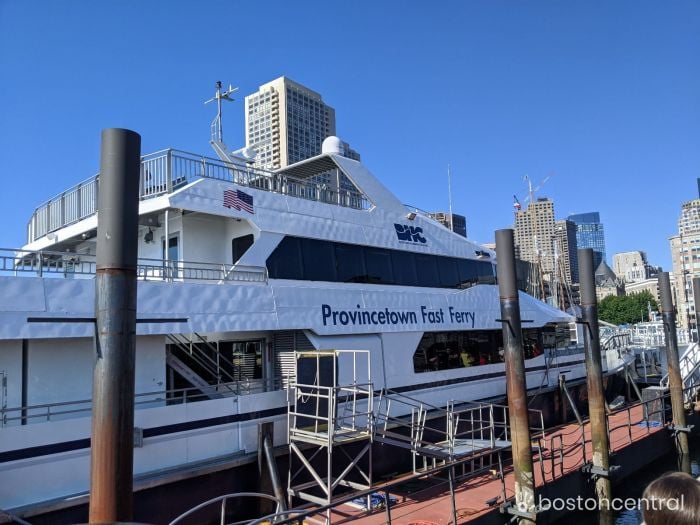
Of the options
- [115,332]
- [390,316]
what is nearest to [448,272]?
[390,316]

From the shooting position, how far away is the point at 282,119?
111 feet

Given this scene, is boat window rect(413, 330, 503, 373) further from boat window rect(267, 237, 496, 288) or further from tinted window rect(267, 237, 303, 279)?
tinted window rect(267, 237, 303, 279)

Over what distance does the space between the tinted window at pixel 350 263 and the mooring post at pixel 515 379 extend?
421 cm

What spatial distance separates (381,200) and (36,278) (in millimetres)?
8708

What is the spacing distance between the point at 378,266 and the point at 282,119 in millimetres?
22186

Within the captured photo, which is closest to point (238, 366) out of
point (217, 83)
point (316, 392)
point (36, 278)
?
point (316, 392)

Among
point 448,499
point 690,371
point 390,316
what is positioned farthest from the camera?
point 690,371

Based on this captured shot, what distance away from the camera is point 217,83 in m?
14.9

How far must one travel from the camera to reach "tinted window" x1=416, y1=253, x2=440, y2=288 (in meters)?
15.1

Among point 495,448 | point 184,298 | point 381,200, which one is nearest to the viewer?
point 184,298

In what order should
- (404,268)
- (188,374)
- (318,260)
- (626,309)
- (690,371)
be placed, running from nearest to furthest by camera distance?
1. (188,374)
2. (318,260)
3. (404,268)
4. (690,371)
5. (626,309)

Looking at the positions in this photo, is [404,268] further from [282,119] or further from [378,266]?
[282,119]

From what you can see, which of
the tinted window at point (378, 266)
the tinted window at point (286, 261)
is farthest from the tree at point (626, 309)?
the tinted window at point (286, 261)

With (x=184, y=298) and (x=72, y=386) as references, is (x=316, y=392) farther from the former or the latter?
(x=72, y=386)
